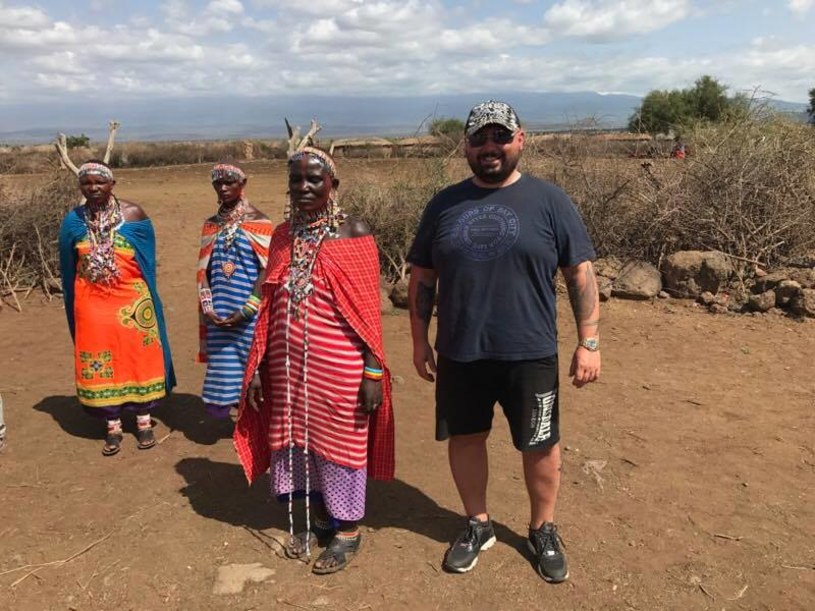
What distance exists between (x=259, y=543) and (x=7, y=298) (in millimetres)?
6331

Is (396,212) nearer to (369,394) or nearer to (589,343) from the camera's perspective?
(369,394)

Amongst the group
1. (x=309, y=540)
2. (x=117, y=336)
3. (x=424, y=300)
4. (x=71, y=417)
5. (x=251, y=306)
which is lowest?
(x=71, y=417)

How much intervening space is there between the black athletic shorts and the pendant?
1.63 metres

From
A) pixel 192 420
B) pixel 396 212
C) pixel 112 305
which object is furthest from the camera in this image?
pixel 396 212

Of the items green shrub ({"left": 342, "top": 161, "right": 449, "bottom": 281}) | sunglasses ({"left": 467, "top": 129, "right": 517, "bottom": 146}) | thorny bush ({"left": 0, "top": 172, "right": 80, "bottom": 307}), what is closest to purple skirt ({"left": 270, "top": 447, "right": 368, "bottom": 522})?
sunglasses ({"left": 467, "top": 129, "right": 517, "bottom": 146})

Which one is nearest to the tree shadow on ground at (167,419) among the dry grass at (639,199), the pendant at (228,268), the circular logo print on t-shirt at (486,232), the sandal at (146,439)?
the sandal at (146,439)

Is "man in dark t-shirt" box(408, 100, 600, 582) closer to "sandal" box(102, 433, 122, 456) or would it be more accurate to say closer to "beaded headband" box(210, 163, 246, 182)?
"beaded headband" box(210, 163, 246, 182)

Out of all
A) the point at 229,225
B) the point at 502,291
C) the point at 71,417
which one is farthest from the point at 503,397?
the point at 71,417

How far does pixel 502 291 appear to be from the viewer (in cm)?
238

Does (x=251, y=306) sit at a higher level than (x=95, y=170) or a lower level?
lower

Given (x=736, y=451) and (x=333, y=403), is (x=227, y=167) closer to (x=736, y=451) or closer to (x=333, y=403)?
(x=333, y=403)

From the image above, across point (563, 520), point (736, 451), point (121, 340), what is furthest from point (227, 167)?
point (736, 451)

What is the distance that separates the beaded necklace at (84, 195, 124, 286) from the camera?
3.76 meters

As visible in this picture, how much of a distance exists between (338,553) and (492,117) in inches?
74.8
